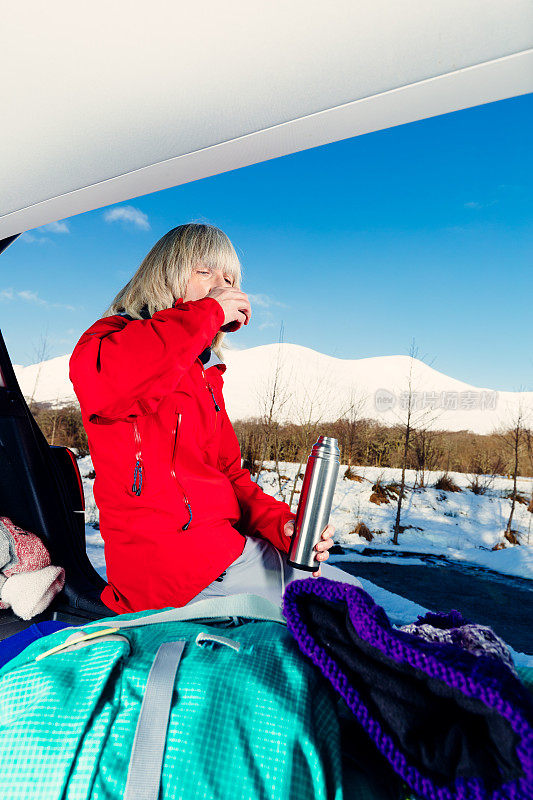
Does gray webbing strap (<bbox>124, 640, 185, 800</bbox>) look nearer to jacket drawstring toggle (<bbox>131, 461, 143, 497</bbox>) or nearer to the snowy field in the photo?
jacket drawstring toggle (<bbox>131, 461, 143, 497</bbox>)

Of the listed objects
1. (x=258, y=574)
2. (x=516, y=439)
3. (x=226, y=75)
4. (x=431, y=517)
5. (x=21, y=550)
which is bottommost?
(x=431, y=517)

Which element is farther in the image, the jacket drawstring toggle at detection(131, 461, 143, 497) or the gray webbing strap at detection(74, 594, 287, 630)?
the jacket drawstring toggle at detection(131, 461, 143, 497)

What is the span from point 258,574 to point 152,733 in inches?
24.6

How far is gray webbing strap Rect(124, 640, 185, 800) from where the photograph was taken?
387 mm

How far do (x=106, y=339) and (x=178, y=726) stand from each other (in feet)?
2.02

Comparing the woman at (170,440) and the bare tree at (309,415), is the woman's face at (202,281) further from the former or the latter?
the bare tree at (309,415)

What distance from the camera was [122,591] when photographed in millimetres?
966

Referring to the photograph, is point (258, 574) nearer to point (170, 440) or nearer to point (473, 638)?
point (170, 440)

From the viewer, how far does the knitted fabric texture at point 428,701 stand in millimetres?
306

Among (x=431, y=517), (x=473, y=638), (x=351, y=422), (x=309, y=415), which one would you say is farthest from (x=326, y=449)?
(x=431, y=517)

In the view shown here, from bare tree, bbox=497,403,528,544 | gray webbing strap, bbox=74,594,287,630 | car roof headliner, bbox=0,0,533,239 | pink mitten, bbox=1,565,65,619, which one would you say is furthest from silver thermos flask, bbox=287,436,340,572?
bare tree, bbox=497,403,528,544

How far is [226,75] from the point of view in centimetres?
97

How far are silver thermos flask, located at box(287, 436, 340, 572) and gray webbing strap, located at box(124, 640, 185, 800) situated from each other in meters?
0.40

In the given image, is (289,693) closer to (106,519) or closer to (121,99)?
(106,519)
